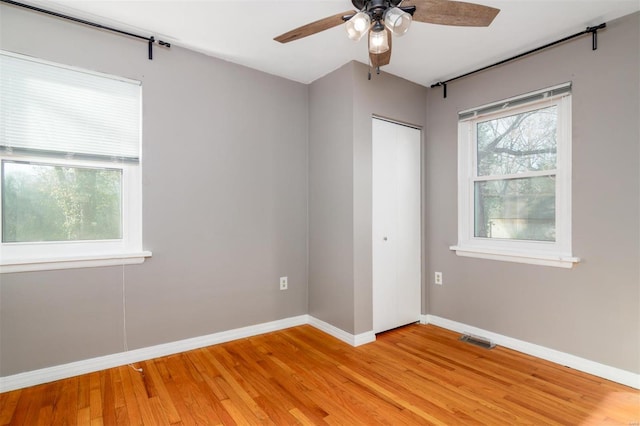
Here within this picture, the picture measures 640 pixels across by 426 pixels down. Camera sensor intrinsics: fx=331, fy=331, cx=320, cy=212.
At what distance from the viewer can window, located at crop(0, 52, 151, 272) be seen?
2150mm

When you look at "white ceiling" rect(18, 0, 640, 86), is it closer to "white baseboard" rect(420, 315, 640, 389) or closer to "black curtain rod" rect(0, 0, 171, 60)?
"black curtain rod" rect(0, 0, 171, 60)

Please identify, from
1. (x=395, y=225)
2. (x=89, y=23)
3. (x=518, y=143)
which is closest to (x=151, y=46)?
(x=89, y=23)

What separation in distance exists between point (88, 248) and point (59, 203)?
1.19 feet

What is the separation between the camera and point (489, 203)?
3.04 meters

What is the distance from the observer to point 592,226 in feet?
7.74

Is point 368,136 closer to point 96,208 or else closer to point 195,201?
point 195,201

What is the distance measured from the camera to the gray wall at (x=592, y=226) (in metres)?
2.20

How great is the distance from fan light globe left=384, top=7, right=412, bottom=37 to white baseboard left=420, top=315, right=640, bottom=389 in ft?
8.49

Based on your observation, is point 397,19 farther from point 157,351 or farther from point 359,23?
point 157,351

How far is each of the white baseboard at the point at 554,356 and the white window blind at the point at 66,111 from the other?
3.20 meters

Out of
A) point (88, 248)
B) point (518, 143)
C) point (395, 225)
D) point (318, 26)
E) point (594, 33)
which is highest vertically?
point (594, 33)

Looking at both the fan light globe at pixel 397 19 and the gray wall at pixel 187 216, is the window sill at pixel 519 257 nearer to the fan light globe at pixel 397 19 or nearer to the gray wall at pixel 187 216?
the gray wall at pixel 187 216

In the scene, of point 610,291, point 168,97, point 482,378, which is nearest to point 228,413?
point 482,378

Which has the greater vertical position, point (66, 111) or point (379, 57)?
point (379, 57)
